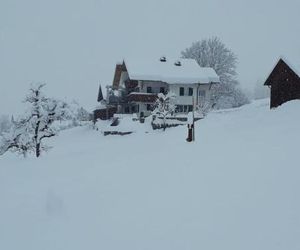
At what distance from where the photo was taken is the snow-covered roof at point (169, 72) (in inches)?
2013

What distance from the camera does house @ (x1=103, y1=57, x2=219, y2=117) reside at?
50969 mm

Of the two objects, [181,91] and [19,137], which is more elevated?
[181,91]

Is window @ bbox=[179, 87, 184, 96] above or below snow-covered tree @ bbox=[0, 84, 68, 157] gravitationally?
above

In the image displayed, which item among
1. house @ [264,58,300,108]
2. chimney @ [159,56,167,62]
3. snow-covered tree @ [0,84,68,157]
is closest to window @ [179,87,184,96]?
chimney @ [159,56,167,62]

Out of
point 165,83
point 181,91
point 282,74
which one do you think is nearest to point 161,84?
point 165,83

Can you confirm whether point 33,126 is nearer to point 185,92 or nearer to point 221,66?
point 185,92

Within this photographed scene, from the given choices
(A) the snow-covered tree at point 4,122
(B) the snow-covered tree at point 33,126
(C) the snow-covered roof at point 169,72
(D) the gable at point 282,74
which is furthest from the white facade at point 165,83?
(A) the snow-covered tree at point 4,122

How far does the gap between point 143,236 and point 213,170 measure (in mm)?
3640

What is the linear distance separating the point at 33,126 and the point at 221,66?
3797cm

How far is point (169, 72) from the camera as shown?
5284cm

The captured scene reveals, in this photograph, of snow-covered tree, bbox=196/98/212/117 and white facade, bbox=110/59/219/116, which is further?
white facade, bbox=110/59/219/116

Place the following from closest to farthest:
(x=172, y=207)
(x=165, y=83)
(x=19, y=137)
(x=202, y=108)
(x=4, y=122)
Result: (x=172, y=207) → (x=19, y=137) → (x=202, y=108) → (x=165, y=83) → (x=4, y=122)

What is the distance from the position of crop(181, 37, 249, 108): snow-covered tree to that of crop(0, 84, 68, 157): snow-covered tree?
109 ft

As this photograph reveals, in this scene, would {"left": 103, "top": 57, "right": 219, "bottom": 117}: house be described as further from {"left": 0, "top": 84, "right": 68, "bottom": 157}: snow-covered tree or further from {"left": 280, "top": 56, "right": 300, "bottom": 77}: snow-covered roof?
{"left": 280, "top": 56, "right": 300, "bottom": 77}: snow-covered roof
